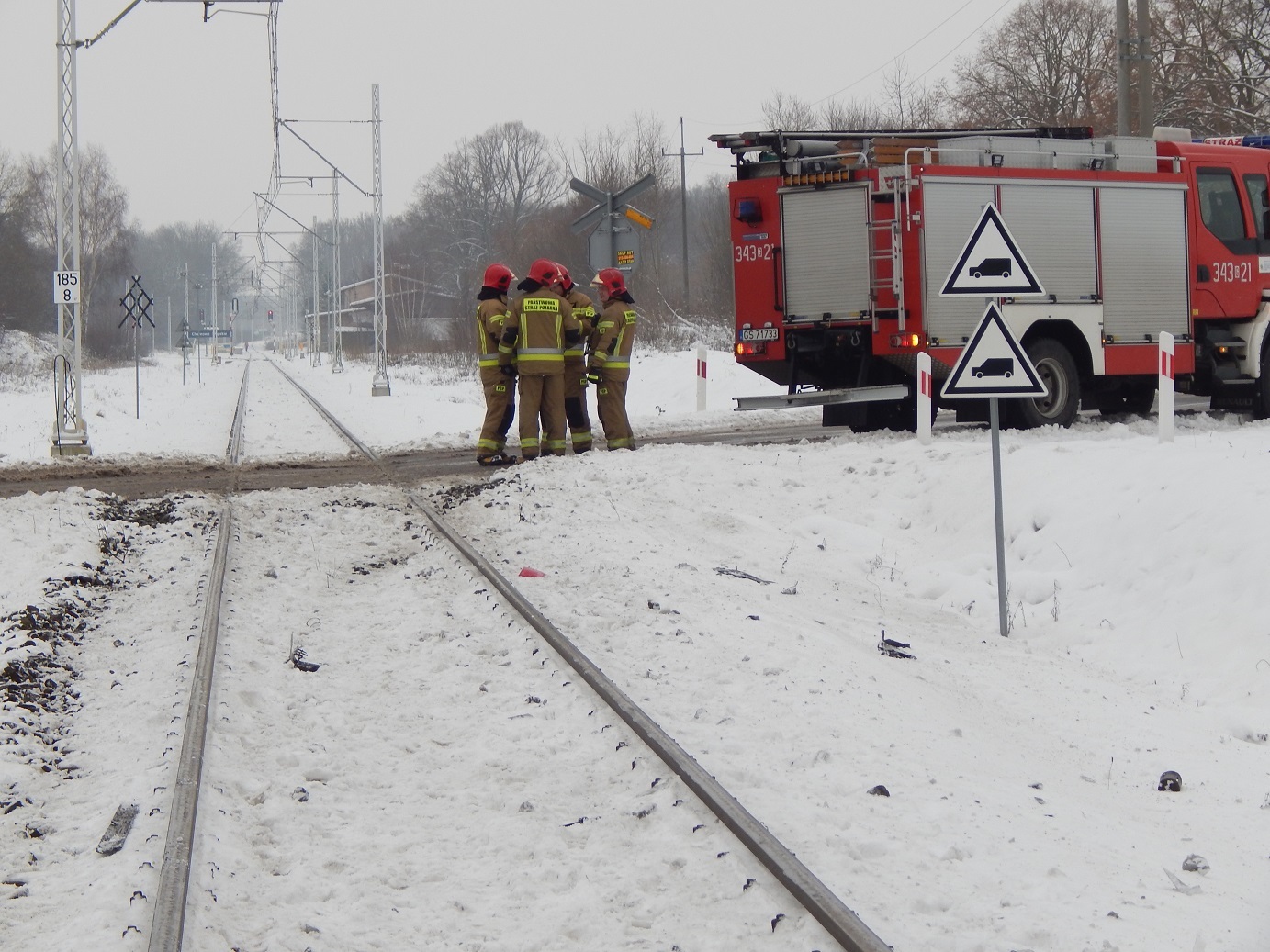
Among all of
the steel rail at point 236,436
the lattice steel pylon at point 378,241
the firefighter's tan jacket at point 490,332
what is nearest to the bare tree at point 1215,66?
the lattice steel pylon at point 378,241

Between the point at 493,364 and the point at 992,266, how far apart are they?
7471 mm

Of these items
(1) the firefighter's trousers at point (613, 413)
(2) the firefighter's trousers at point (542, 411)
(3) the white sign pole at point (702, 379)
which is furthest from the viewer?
(3) the white sign pole at point (702, 379)

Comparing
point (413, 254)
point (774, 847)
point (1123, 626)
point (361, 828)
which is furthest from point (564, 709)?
point (413, 254)

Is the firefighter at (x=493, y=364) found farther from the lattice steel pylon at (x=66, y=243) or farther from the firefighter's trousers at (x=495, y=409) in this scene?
the lattice steel pylon at (x=66, y=243)

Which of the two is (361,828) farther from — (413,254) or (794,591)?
(413,254)

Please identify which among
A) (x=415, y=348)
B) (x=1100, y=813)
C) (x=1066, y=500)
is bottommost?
(x=1100, y=813)

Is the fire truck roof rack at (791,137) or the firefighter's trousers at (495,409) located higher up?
the fire truck roof rack at (791,137)

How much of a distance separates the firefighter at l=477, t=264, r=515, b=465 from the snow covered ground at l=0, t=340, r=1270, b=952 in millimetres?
2317

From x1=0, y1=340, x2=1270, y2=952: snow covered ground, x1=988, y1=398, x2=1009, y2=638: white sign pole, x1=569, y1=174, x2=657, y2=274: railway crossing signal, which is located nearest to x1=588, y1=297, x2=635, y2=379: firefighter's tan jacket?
x1=569, y1=174, x2=657, y2=274: railway crossing signal

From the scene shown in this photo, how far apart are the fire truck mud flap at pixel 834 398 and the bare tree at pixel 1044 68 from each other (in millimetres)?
39968

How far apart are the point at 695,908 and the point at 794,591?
486 centimetres

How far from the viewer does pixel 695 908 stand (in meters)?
3.98

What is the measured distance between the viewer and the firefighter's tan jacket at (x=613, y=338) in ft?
46.5

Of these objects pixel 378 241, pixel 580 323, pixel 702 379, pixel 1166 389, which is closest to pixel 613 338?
pixel 580 323
